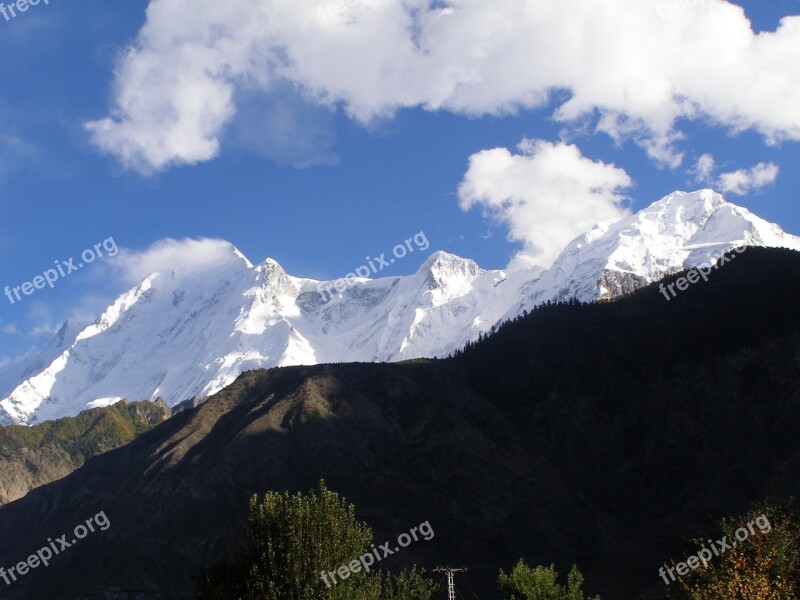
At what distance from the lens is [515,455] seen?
155 metres

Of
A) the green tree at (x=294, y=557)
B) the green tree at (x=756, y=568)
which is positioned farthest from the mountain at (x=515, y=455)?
the green tree at (x=294, y=557)

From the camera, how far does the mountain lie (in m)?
133

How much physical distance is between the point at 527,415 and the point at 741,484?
5066cm

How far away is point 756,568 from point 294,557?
21.8 metres

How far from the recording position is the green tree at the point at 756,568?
34.0m

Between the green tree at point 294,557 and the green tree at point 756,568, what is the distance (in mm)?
16679

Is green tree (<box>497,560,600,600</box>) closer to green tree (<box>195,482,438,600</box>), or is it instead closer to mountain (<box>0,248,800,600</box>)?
green tree (<box>195,482,438,600</box>)

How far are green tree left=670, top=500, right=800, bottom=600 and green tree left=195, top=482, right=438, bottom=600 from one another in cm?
1668

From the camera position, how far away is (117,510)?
160250 millimetres

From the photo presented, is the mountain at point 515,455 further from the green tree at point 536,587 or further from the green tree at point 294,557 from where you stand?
the green tree at point 294,557

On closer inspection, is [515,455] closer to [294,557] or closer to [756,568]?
[294,557]

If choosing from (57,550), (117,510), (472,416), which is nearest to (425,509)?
(472,416)

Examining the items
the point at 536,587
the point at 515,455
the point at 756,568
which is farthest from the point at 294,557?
the point at 515,455

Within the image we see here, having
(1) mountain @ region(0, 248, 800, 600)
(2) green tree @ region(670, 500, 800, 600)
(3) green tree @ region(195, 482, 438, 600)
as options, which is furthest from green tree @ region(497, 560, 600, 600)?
(1) mountain @ region(0, 248, 800, 600)
